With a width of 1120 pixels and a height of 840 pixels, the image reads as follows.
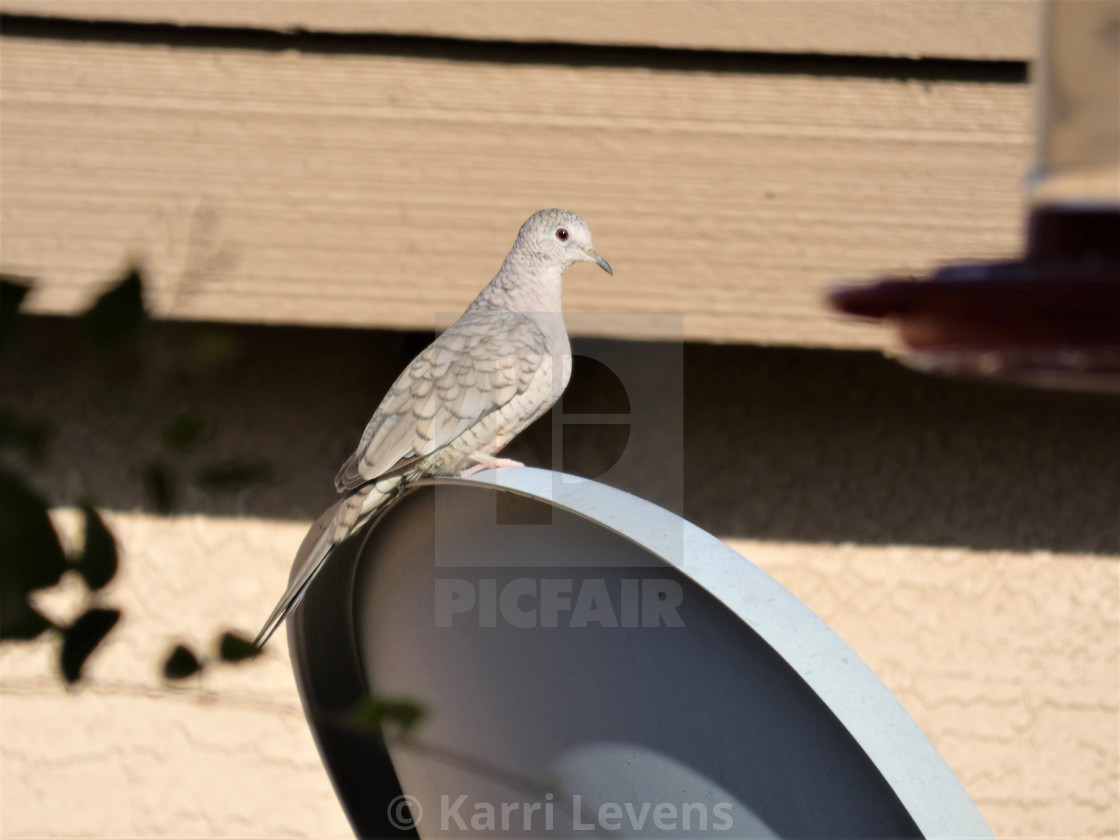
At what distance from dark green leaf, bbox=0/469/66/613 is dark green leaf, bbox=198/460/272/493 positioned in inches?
3.0

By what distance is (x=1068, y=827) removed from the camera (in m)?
2.27

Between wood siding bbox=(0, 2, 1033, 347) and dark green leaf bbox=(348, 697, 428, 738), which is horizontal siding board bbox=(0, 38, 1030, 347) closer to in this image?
wood siding bbox=(0, 2, 1033, 347)

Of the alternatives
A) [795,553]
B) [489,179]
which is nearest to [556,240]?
[489,179]

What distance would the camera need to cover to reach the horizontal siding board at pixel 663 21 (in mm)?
1923

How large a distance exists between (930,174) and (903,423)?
2.13 feet

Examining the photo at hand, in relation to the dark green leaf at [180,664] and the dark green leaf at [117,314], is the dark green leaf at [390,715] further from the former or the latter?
the dark green leaf at [117,314]

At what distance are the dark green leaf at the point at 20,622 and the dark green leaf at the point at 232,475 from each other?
95 mm

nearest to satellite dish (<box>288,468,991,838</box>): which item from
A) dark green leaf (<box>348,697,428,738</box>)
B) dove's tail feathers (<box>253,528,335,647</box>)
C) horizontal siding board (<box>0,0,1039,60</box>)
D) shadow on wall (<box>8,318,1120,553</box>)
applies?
dove's tail feathers (<box>253,528,335,647</box>)

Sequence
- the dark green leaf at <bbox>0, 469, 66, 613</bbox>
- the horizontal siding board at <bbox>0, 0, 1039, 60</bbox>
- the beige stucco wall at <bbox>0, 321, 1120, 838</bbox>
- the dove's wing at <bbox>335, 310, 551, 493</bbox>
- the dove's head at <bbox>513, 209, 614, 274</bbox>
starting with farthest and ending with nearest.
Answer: the beige stucco wall at <bbox>0, 321, 1120, 838</bbox>
the horizontal siding board at <bbox>0, 0, 1039, 60</bbox>
the dove's head at <bbox>513, 209, 614, 274</bbox>
the dove's wing at <bbox>335, 310, 551, 493</bbox>
the dark green leaf at <bbox>0, 469, 66, 613</bbox>

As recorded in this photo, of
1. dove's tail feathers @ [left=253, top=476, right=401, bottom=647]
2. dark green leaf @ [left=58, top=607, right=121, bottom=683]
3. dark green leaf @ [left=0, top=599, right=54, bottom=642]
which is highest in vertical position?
dark green leaf @ [left=0, top=599, right=54, bottom=642]

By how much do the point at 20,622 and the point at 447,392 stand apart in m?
1.25

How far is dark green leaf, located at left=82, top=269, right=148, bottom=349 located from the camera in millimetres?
453

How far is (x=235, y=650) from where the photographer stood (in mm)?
493

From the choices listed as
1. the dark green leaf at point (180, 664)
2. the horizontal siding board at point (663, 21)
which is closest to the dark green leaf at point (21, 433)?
the dark green leaf at point (180, 664)
